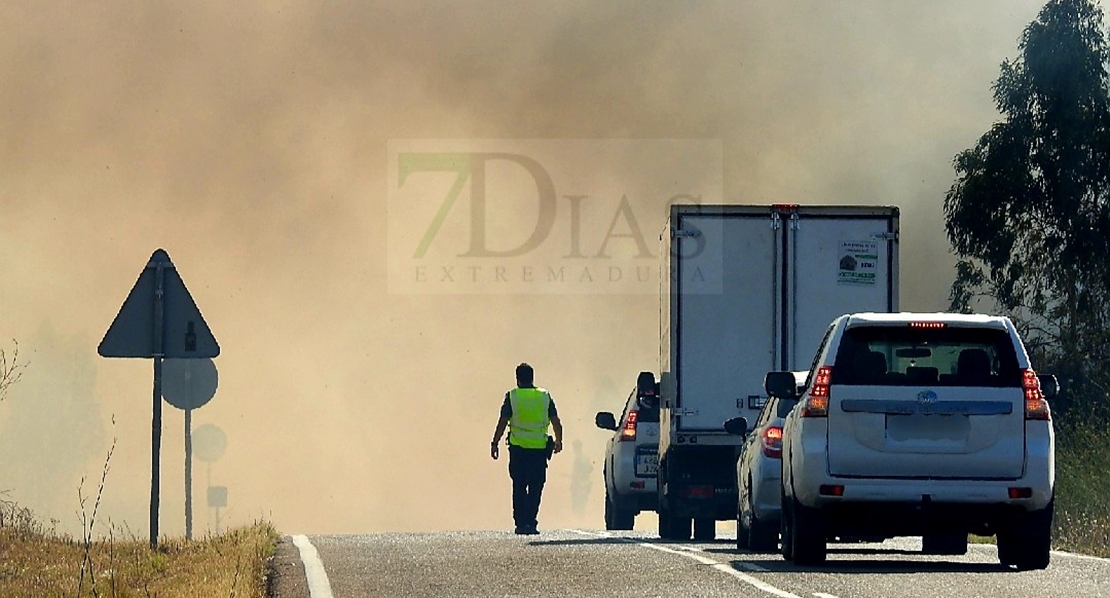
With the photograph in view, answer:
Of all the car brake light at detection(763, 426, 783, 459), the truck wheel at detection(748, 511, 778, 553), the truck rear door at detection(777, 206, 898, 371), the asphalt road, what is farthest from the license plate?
the car brake light at detection(763, 426, 783, 459)

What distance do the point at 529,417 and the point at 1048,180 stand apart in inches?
911

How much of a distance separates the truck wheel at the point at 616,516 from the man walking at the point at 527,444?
150 inches

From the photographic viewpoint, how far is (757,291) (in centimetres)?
2134

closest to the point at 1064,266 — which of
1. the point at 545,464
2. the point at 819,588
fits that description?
the point at 545,464

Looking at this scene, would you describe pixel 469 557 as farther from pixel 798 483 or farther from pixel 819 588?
pixel 819 588

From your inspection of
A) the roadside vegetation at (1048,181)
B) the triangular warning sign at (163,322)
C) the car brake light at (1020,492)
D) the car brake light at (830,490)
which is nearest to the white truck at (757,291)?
the triangular warning sign at (163,322)

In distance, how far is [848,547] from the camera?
20.2 m

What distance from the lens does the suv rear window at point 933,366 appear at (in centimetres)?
1480

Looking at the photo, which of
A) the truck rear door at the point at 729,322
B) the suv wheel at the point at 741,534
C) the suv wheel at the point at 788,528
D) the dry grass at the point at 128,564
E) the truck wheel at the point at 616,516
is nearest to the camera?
the dry grass at the point at 128,564

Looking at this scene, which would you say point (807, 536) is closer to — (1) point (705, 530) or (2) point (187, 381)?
(1) point (705, 530)

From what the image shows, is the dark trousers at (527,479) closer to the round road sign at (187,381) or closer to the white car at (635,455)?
the white car at (635,455)

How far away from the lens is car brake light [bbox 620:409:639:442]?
87.5 ft

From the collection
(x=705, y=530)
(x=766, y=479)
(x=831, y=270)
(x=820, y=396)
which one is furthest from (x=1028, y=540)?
(x=705, y=530)

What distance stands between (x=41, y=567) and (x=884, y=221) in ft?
28.6
